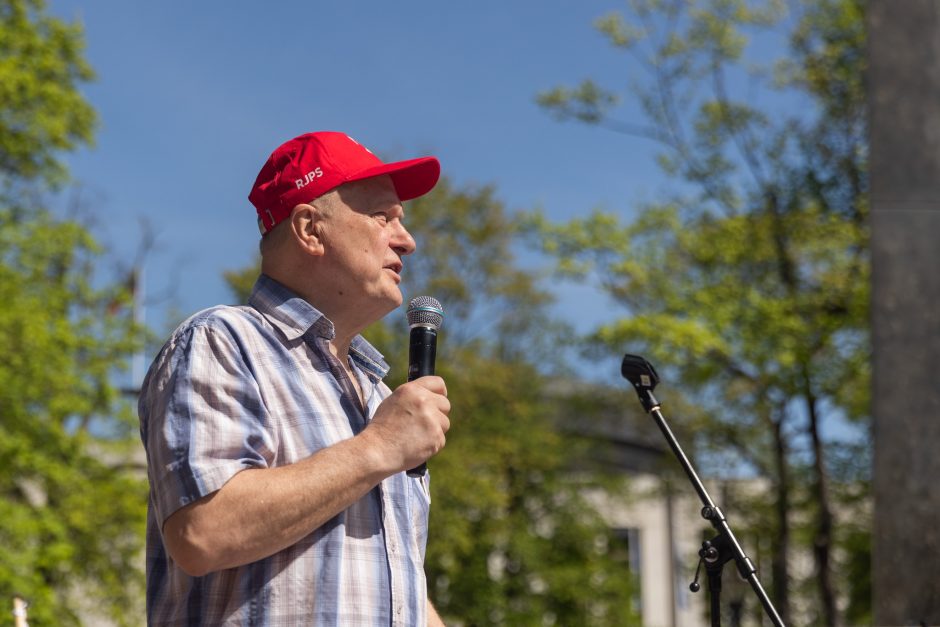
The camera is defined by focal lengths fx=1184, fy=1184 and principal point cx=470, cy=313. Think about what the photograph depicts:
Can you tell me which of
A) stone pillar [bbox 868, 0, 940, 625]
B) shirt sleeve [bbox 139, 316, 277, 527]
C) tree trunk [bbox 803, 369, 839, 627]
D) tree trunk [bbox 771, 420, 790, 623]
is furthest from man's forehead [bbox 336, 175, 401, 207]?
tree trunk [bbox 771, 420, 790, 623]

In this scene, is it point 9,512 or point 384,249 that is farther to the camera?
point 9,512

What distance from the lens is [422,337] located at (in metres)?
2.73

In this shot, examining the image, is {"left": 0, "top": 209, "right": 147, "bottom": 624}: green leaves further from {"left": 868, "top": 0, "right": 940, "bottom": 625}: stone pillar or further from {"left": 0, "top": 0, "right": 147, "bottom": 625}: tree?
{"left": 868, "top": 0, "right": 940, "bottom": 625}: stone pillar

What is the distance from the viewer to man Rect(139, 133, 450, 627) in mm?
2176

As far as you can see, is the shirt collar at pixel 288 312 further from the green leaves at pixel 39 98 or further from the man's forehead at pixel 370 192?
the green leaves at pixel 39 98

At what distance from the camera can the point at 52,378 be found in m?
20.0

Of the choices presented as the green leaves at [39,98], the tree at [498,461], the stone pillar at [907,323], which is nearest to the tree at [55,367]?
the green leaves at [39,98]

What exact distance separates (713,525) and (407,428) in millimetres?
1388

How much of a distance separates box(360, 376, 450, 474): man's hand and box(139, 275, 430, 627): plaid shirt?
A: 0.17 m

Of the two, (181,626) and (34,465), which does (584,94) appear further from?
(181,626)

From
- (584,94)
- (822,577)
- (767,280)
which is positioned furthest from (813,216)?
(822,577)

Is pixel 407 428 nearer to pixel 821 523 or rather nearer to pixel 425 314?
pixel 425 314

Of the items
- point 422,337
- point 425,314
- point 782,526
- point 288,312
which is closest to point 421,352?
point 422,337

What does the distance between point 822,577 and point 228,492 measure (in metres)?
22.2
